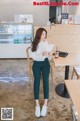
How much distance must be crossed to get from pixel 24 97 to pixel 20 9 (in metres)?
3.43

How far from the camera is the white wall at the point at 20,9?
5844 mm

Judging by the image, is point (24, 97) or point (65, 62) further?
point (24, 97)

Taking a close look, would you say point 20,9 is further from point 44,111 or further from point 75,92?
point 75,92

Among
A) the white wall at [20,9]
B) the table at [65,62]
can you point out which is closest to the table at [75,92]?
the table at [65,62]

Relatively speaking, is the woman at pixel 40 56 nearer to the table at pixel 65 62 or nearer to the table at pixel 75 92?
the table at pixel 65 62

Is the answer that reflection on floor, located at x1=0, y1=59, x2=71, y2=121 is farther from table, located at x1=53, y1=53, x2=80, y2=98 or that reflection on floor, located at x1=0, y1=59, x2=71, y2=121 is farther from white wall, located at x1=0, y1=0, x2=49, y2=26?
white wall, located at x1=0, y1=0, x2=49, y2=26

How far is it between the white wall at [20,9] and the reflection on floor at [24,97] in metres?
2.03

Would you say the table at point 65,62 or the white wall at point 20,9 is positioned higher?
the white wall at point 20,9

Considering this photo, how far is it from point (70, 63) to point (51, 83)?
1.02 meters

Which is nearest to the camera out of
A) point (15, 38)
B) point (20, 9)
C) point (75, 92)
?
point (75, 92)

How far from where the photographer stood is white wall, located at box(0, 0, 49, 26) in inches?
230

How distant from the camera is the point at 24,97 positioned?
332 centimetres

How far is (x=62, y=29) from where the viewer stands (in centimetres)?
468

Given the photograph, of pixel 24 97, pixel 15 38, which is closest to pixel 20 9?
pixel 15 38
